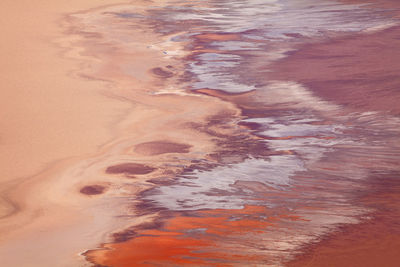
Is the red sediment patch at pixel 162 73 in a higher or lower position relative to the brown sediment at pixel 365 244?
higher

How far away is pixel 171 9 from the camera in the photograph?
15.0 ft

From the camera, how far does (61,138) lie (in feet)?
6.80

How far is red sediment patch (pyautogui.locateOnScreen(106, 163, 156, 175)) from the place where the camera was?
72.6 inches

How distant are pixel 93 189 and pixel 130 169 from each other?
17 cm

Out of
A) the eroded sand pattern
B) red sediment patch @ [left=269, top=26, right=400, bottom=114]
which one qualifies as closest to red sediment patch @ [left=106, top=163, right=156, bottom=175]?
the eroded sand pattern

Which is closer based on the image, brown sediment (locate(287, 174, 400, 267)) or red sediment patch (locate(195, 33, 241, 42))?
brown sediment (locate(287, 174, 400, 267))

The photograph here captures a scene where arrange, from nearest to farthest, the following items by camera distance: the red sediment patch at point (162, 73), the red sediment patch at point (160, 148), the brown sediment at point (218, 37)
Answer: the red sediment patch at point (160, 148)
the red sediment patch at point (162, 73)
the brown sediment at point (218, 37)

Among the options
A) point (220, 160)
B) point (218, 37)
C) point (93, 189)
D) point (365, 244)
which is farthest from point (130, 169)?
point (218, 37)

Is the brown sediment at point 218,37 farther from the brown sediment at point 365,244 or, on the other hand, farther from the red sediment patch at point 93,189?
the brown sediment at point 365,244

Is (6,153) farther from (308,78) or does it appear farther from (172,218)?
(308,78)

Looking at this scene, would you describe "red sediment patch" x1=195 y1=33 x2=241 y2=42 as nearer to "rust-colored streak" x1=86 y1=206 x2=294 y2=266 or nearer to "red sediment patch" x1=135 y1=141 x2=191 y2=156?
"red sediment patch" x1=135 y1=141 x2=191 y2=156

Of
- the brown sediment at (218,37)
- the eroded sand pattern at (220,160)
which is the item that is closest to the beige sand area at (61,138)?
the eroded sand pattern at (220,160)

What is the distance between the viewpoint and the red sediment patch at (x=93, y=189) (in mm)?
1710

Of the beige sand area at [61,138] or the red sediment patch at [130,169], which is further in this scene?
the red sediment patch at [130,169]
